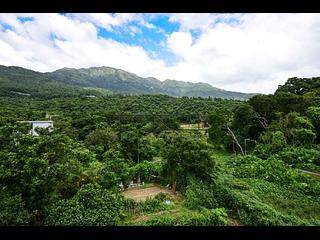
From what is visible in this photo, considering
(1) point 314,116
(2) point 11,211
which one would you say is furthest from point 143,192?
(1) point 314,116

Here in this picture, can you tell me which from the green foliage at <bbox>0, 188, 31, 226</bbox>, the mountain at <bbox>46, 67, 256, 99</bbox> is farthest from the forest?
the mountain at <bbox>46, 67, 256, 99</bbox>

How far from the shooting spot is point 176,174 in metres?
7.78

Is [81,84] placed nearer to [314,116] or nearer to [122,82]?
[122,82]

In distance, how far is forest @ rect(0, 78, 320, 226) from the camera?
4496 mm

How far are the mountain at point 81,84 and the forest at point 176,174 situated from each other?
20.6m

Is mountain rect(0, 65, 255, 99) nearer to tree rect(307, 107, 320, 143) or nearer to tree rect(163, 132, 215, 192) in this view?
tree rect(163, 132, 215, 192)

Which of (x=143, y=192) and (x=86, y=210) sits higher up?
(x=86, y=210)

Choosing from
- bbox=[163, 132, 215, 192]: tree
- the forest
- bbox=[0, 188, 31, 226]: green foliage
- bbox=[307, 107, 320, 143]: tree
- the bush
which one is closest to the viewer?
bbox=[0, 188, 31, 226]: green foliage

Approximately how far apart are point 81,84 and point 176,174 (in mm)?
60824

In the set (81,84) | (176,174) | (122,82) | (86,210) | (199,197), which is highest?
(122,82)

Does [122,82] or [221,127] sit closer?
[221,127]

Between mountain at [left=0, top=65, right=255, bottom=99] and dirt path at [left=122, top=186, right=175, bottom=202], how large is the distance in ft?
72.7

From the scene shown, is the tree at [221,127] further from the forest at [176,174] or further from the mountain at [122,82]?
the mountain at [122,82]
